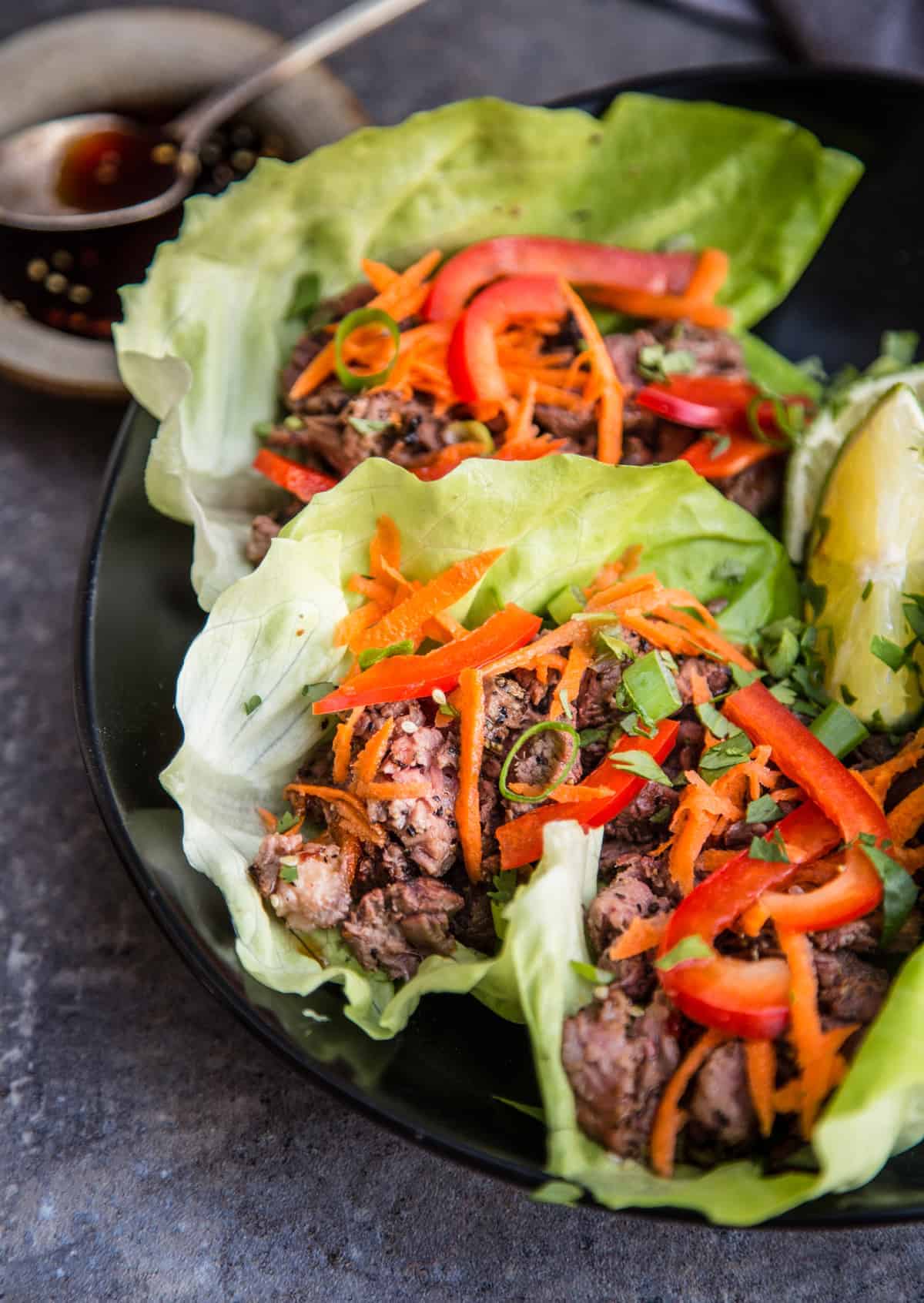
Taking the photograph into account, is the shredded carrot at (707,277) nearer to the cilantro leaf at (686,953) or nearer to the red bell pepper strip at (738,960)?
the red bell pepper strip at (738,960)

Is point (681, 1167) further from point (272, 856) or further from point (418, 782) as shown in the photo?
point (272, 856)

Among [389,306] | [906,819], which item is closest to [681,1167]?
[906,819]

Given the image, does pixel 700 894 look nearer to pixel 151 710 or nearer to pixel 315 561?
pixel 315 561

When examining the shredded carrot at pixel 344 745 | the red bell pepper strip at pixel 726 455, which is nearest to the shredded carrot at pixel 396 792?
the shredded carrot at pixel 344 745

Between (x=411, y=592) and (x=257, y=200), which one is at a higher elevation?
(x=257, y=200)

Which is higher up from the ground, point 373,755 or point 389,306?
point 389,306

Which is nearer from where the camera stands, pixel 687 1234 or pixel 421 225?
pixel 687 1234

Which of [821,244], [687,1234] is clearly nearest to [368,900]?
[687,1234]
